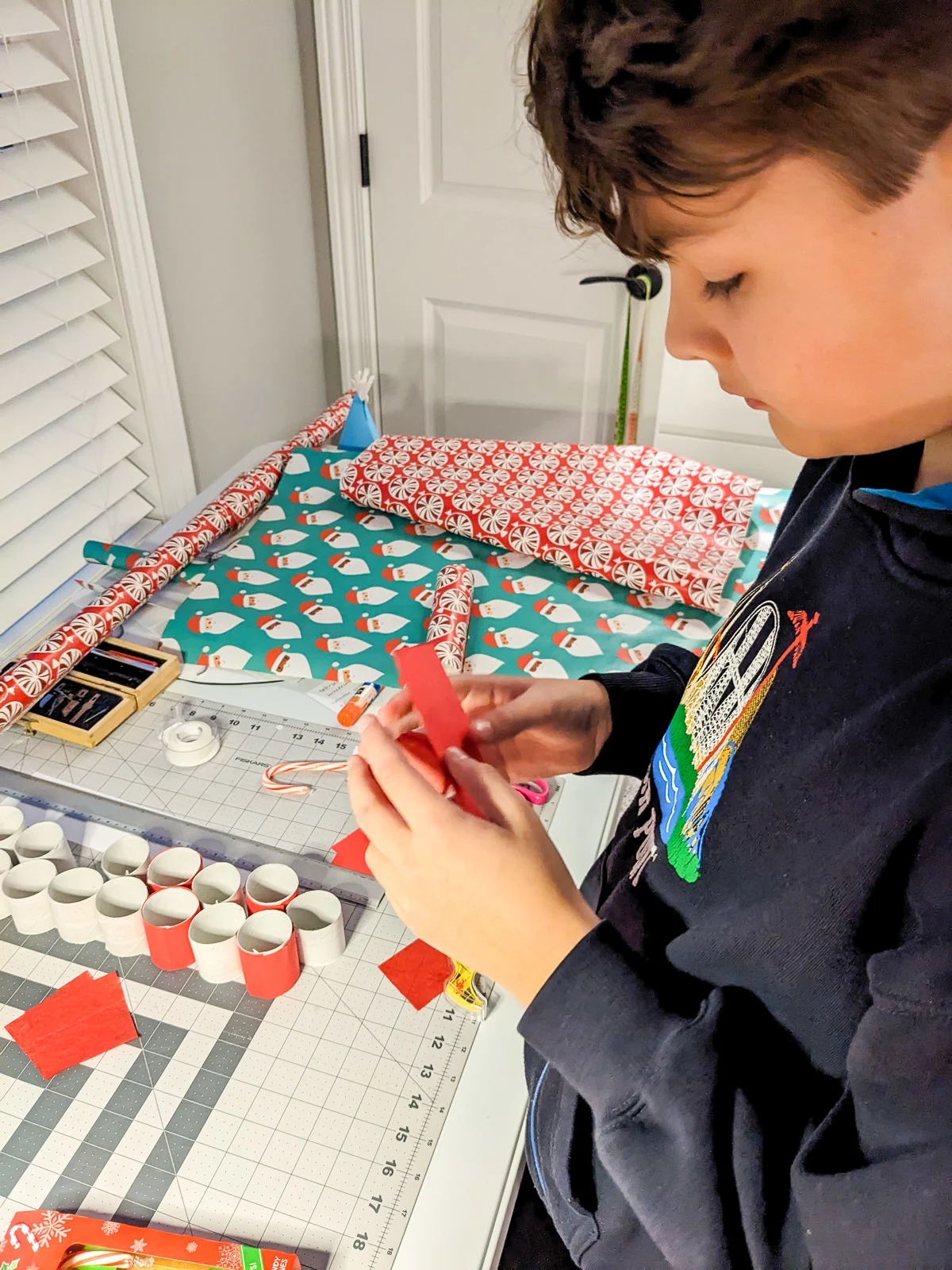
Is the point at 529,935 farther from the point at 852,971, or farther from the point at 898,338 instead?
the point at 898,338

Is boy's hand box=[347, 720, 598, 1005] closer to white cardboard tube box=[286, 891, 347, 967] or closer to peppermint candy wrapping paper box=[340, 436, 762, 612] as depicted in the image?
white cardboard tube box=[286, 891, 347, 967]

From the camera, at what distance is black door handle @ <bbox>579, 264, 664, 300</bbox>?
193 cm

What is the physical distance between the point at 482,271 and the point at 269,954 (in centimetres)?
179

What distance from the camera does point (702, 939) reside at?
1.87 ft

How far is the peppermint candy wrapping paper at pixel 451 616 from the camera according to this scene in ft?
3.60

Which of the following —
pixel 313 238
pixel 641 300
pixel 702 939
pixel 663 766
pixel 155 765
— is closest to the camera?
pixel 702 939

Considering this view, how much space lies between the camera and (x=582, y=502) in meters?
1.36

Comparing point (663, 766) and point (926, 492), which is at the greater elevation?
point (926, 492)

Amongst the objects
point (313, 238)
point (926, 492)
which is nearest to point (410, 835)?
point (926, 492)

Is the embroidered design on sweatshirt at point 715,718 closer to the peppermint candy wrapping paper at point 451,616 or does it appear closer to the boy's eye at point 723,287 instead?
the boy's eye at point 723,287

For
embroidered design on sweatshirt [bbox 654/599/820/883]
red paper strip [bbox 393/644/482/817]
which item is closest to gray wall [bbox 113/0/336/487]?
red paper strip [bbox 393/644/482/817]

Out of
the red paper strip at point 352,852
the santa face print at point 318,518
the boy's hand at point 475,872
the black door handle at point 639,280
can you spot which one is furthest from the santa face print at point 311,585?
the black door handle at point 639,280

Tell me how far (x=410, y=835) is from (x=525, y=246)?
179 centimetres

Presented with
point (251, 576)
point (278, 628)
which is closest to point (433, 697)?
point (278, 628)
